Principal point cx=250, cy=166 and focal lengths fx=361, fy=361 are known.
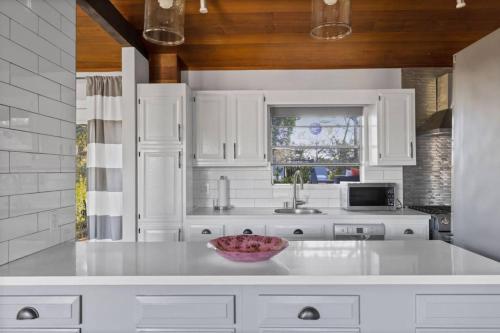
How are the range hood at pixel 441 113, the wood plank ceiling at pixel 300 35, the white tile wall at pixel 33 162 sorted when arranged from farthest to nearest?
1. the range hood at pixel 441 113
2. the wood plank ceiling at pixel 300 35
3. the white tile wall at pixel 33 162

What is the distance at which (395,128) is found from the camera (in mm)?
3654

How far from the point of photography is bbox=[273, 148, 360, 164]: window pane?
4.05 m

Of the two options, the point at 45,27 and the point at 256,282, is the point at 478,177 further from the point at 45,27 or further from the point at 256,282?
the point at 45,27

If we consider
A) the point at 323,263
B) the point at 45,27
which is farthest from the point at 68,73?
the point at 323,263

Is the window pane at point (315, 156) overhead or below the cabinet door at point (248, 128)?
below

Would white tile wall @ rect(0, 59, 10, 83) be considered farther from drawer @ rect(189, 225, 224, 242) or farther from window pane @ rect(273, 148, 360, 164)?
window pane @ rect(273, 148, 360, 164)

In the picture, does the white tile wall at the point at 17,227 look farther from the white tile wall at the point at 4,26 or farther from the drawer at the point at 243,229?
the drawer at the point at 243,229
